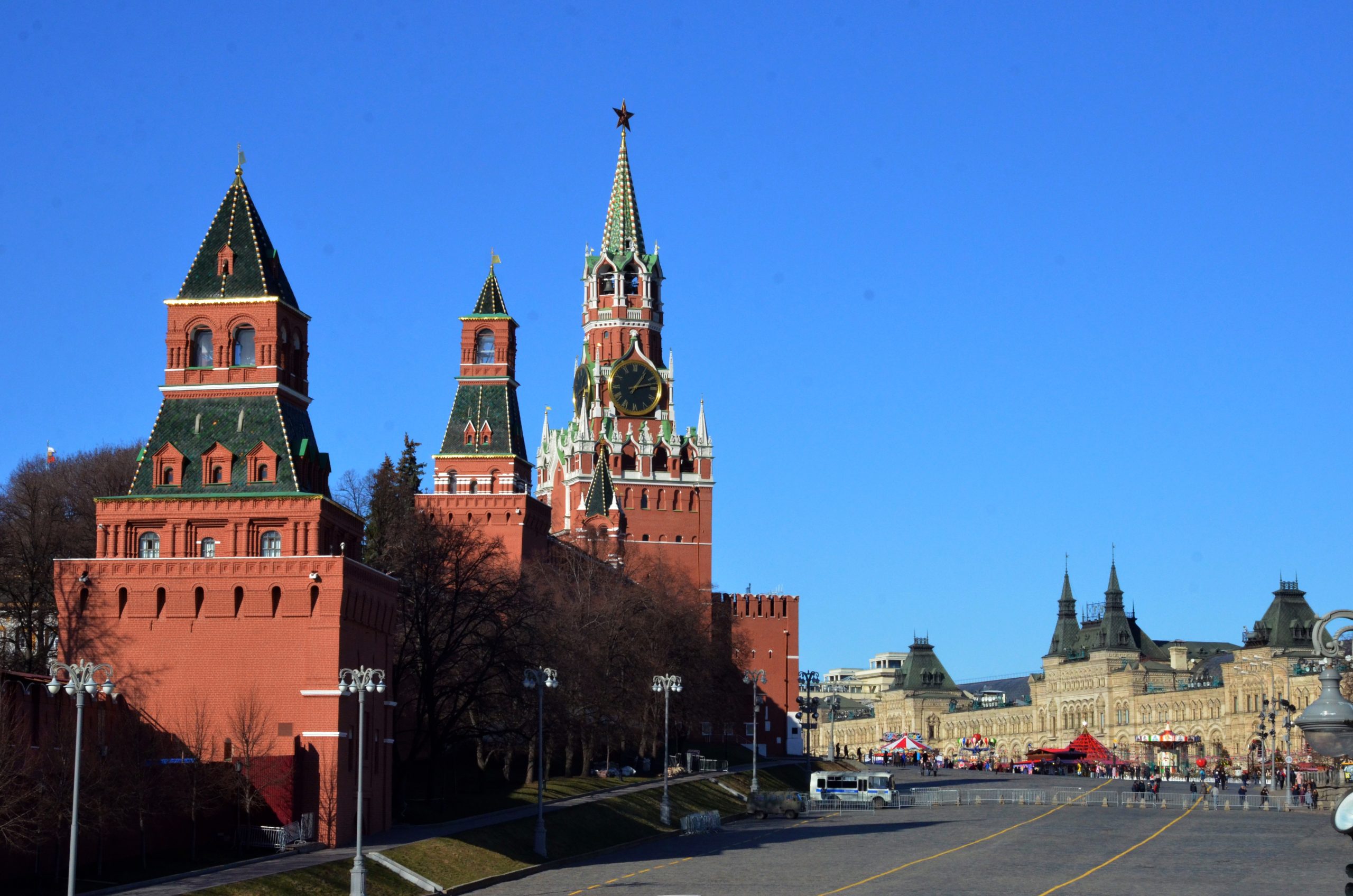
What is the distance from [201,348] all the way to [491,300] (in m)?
37.8

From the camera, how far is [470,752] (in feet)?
281

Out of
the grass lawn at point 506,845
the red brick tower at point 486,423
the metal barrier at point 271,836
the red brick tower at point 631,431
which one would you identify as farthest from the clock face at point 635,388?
the metal barrier at point 271,836

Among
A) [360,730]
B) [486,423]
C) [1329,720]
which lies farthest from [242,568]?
[1329,720]

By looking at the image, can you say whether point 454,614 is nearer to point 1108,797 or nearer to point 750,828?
point 750,828

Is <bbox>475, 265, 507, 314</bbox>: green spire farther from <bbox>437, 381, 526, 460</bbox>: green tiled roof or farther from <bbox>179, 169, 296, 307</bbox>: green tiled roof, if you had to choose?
<bbox>179, 169, 296, 307</bbox>: green tiled roof

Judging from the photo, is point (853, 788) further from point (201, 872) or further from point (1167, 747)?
point (1167, 747)

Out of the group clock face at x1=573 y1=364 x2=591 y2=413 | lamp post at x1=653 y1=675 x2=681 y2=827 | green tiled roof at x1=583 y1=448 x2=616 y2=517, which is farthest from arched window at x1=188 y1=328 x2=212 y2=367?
clock face at x1=573 y1=364 x2=591 y2=413

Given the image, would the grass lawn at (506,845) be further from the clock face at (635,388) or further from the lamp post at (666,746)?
the clock face at (635,388)

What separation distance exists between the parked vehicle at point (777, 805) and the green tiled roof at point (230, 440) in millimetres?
31778

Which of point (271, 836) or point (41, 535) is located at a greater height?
point (41, 535)

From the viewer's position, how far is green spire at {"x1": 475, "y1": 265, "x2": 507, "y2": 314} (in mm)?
99625

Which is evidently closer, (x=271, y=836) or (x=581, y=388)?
(x=271, y=836)

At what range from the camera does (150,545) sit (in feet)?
200

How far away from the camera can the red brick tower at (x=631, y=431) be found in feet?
469
